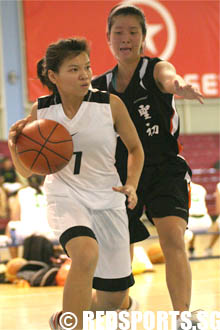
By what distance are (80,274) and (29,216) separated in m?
4.85

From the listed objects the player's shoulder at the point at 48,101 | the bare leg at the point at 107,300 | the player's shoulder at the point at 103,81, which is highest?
the player's shoulder at the point at 103,81

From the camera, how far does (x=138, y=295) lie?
5.61 meters

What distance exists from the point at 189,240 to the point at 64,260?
7.19 feet

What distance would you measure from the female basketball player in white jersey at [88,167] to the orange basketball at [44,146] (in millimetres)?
72

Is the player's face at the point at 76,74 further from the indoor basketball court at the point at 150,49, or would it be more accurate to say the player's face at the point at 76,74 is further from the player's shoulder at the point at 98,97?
the indoor basketball court at the point at 150,49

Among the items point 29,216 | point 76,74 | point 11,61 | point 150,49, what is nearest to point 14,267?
point 29,216

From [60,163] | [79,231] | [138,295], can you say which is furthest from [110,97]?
[138,295]

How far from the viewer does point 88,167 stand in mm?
3236

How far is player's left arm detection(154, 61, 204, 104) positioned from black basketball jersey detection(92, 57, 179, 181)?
0.04 m

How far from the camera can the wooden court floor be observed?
4.67 m

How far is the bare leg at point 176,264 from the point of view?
352 cm

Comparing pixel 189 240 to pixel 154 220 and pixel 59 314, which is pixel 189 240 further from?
pixel 59 314

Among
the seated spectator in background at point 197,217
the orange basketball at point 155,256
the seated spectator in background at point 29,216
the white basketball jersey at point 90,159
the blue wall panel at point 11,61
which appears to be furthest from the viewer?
the blue wall panel at point 11,61

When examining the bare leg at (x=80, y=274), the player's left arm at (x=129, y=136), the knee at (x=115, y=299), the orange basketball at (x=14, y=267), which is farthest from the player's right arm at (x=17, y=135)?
the orange basketball at (x=14, y=267)
